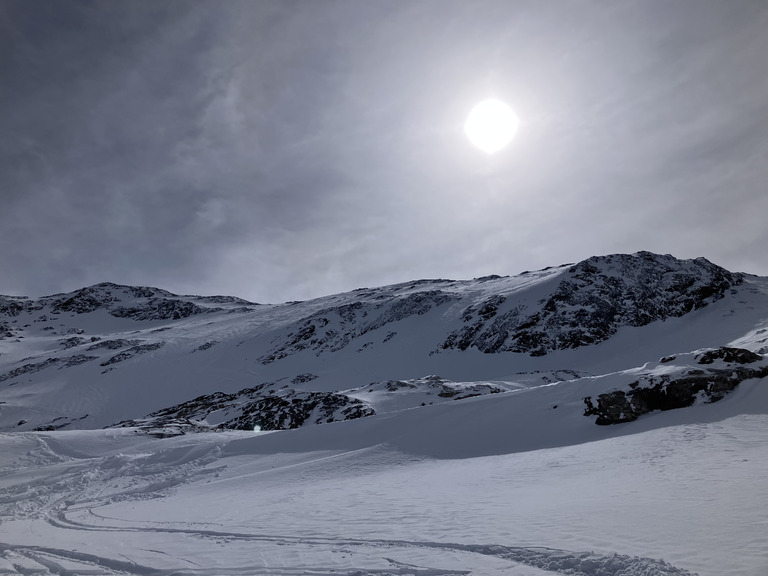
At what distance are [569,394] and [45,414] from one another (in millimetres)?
54658

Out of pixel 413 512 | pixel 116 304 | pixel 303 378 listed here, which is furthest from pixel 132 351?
pixel 413 512

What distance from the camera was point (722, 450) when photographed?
11.7 meters

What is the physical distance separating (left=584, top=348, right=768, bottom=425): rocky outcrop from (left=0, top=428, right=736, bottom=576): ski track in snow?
3.34m

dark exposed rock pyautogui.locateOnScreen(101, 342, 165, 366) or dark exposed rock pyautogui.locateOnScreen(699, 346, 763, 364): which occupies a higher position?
dark exposed rock pyautogui.locateOnScreen(101, 342, 165, 366)

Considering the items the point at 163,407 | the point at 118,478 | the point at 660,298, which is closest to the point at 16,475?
the point at 118,478

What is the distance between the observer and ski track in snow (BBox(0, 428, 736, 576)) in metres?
6.24

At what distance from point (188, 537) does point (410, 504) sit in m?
4.80

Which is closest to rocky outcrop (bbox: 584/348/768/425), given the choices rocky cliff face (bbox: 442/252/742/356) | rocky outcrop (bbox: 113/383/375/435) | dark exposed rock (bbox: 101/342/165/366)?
rocky outcrop (bbox: 113/383/375/435)

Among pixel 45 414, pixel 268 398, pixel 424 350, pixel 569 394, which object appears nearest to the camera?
pixel 569 394

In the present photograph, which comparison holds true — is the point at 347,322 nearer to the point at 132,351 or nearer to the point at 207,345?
the point at 207,345

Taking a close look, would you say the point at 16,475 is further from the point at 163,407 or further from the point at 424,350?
the point at 424,350

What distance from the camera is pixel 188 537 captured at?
8.83m

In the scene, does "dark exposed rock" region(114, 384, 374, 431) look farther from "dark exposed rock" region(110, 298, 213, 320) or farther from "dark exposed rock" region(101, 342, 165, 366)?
"dark exposed rock" region(110, 298, 213, 320)

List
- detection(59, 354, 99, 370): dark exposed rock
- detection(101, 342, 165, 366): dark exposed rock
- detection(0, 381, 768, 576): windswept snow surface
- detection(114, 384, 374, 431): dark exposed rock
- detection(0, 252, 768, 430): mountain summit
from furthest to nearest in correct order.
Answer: detection(101, 342, 165, 366): dark exposed rock < detection(59, 354, 99, 370): dark exposed rock < detection(0, 252, 768, 430): mountain summit < detection(114, 384, 374, 431): dark exposed rock < detection(0, 381, 768, 576): windswept snow surface
